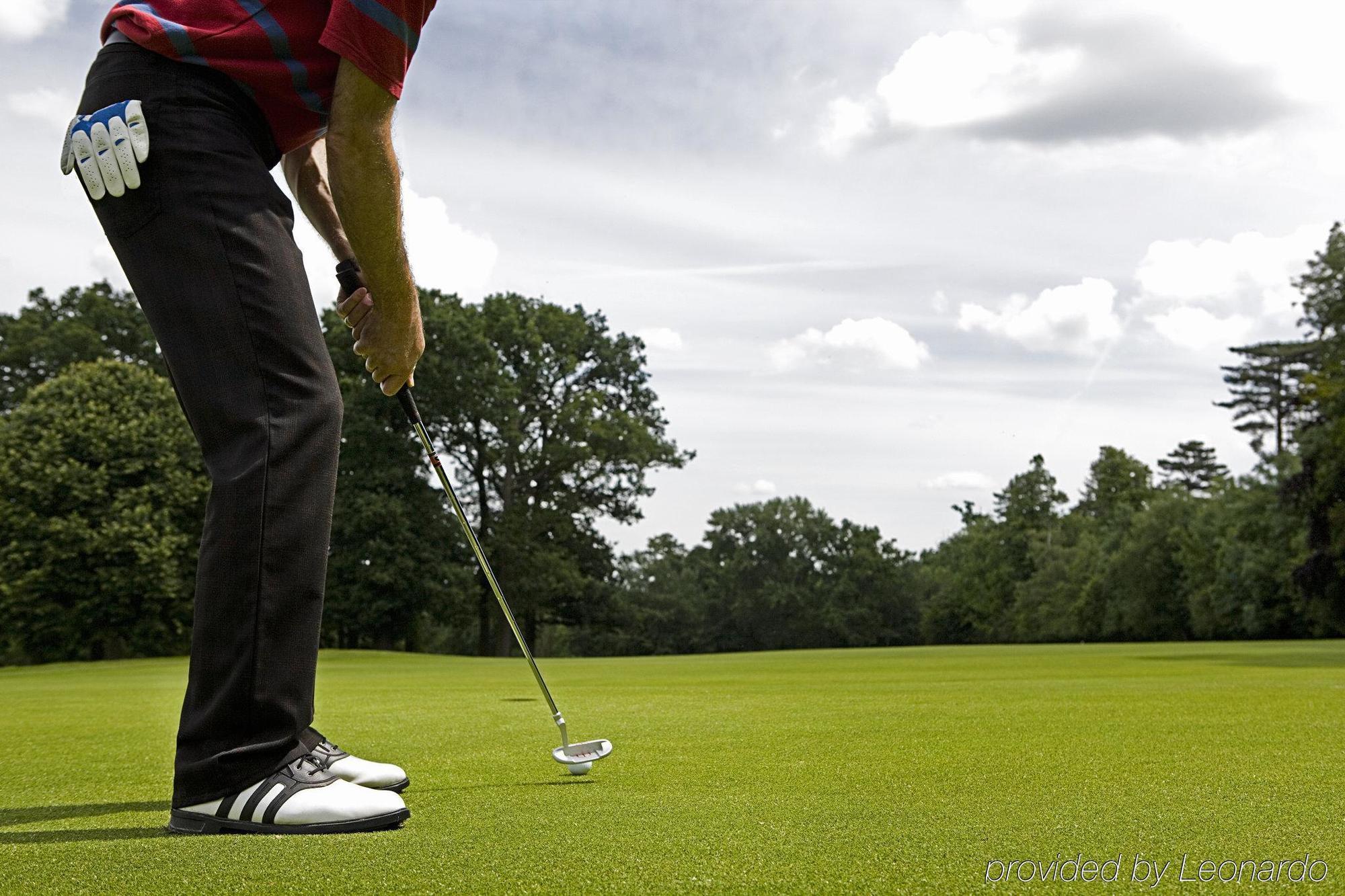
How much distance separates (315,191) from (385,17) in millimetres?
780

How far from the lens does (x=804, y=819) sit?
7.29 ft

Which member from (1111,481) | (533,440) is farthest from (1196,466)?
(533,440)


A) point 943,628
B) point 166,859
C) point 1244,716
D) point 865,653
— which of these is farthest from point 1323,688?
point 943,628

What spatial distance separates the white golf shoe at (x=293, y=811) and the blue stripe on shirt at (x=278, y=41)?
138 centimetres

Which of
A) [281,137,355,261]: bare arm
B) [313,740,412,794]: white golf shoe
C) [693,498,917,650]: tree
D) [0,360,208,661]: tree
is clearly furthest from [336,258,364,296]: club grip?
[693,498,917,650]: tree

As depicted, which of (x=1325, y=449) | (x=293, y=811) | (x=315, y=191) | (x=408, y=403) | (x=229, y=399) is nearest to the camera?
(x=293, y=811)

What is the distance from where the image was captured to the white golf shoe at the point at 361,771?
2.61 meters

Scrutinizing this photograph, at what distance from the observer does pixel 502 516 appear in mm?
35781

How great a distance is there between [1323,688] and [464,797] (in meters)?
6.69

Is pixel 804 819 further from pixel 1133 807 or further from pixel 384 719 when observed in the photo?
pixel 384 719

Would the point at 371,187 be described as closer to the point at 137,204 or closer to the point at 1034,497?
the point at 137,204

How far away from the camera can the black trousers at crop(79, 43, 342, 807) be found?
2311mm

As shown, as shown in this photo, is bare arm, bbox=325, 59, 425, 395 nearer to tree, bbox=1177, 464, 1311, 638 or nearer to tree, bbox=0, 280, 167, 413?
tree, bbox=0, 280, 167, 413

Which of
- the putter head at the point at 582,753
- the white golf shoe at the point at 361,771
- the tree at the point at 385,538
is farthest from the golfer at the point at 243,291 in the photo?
the tree at the point at 385,538
